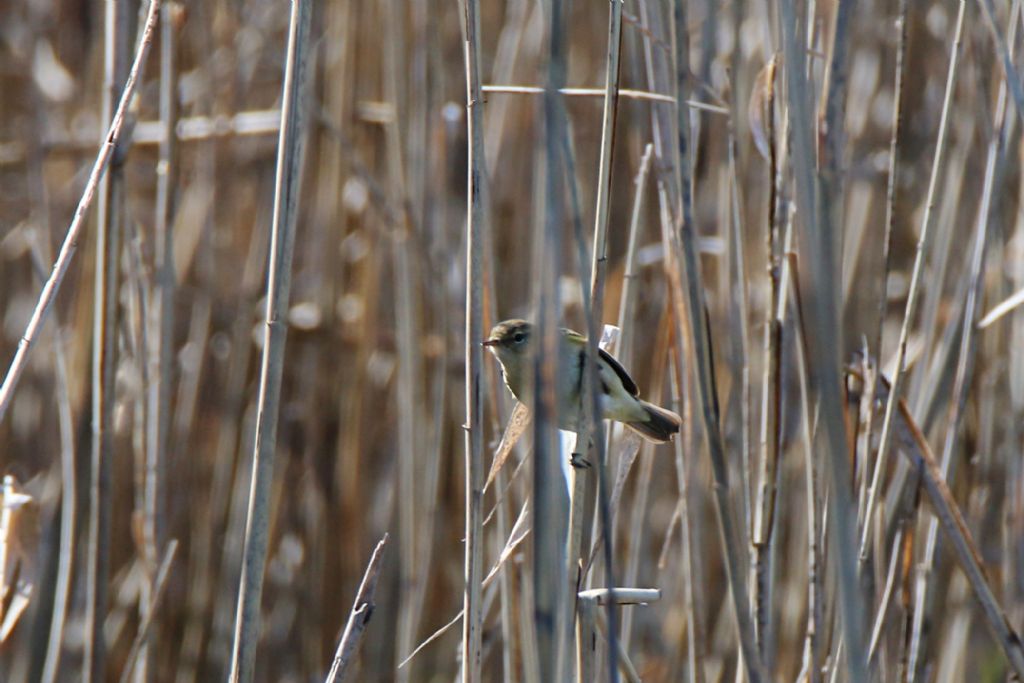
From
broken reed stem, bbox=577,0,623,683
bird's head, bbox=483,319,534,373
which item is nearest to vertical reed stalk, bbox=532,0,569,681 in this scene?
broken reed stem, bbox=577,0,623,683

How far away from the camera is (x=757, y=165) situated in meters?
2.69

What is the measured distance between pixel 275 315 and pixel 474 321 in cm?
24

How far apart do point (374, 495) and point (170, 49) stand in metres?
1.32

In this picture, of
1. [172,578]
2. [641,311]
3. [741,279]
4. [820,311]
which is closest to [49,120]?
[172,578]

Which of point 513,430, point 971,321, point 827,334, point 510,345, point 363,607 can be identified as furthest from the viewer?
point 510,345

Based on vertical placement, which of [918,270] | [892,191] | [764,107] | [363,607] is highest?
[764,107]

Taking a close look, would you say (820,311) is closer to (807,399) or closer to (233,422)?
(807,399)

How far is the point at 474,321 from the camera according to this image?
4.23 ft

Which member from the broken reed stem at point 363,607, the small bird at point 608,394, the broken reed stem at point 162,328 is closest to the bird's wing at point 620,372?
the small bird at point 608,394

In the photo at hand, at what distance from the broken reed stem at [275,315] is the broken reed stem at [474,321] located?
0.21 meters

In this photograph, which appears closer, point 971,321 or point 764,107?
point 764,107

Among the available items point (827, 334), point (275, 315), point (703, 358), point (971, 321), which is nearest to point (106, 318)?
point (275, 315)

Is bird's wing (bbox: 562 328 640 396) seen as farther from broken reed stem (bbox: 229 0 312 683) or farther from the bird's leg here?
broken reed stem (bbox: 229 0 312 683)

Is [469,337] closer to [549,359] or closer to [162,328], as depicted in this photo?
[549,359]
